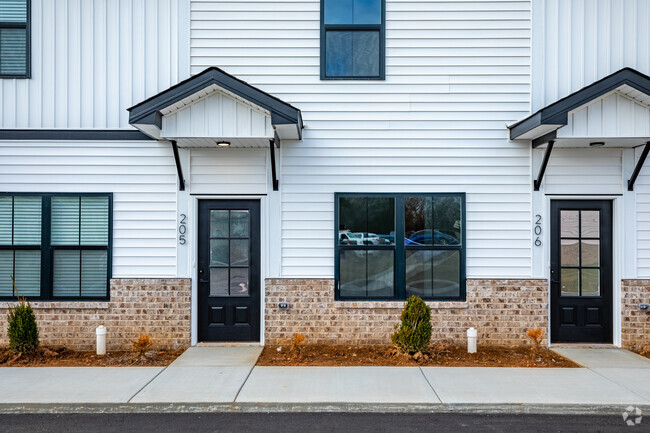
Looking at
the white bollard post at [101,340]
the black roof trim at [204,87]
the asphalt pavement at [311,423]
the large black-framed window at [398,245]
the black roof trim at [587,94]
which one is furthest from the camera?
the large black-framed window at [398,245]

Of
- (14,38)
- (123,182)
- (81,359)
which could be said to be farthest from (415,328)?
(14,38)

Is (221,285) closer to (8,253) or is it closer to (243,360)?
(243,360)

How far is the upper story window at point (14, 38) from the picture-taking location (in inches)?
292

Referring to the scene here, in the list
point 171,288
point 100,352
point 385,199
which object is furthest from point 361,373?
point 100,352

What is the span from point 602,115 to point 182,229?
643cm

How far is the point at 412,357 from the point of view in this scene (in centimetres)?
663

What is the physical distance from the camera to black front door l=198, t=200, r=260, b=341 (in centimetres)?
748

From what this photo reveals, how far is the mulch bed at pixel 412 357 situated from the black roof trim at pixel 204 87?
3339 mm

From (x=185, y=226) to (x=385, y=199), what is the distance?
10.5 ft

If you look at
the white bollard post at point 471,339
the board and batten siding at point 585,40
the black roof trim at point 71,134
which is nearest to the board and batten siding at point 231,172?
the black roof trim at point 71,134

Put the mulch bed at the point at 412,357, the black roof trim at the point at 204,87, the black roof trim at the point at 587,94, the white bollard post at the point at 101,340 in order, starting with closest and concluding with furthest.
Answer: the black roof trim at the point at 587,94 < the black roof trim at the point at 204,87 < the mulch bed at the point at 412,357 < the white bollard post at the point at 101,340

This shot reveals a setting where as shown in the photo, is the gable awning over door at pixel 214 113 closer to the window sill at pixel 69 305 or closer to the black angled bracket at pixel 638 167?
the window sill at pixel 69 305

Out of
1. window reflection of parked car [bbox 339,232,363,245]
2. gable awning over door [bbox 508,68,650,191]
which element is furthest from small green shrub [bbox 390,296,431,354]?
gable awning over door [bbox 508,68,650,191]

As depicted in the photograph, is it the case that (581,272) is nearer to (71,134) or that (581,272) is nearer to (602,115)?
(602,115)
